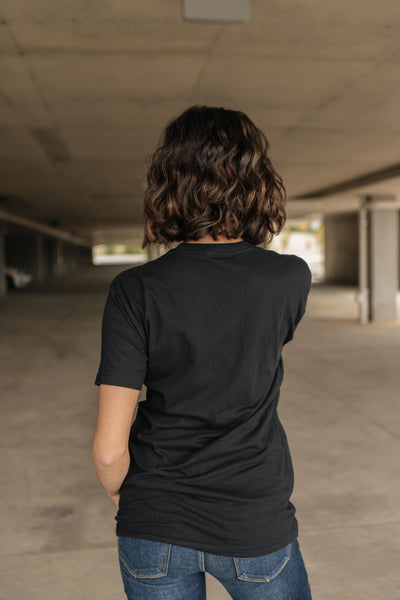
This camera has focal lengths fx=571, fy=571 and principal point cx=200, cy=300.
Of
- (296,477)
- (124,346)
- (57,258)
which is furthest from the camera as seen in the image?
(57,258)

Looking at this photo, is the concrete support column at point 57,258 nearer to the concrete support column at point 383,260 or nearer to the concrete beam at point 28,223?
the concrete beam at point 28,223

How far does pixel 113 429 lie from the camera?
124 cm

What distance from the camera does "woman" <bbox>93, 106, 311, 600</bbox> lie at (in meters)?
1.23

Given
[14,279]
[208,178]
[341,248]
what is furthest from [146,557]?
[341,248]

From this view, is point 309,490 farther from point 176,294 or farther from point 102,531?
point 176,294

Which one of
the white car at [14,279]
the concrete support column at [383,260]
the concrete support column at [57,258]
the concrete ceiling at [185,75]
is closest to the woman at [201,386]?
the concrete ceiling at [185,75]

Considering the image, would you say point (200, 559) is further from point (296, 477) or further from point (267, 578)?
point (296, 477)

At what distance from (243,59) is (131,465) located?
15.7ft

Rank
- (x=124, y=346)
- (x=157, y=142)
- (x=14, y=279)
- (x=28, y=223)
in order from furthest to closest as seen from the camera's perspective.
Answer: (x=14, y=279) → (x=28, y=223) → (x=157, y=142) → (x=124, y=346)

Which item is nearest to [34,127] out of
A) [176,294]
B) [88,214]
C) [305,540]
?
[305,540]

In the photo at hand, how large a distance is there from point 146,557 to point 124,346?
46cm

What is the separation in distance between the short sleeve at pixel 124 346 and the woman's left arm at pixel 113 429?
0.02 metres

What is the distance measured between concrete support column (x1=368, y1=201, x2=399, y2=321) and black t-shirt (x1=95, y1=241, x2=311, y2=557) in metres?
13.8

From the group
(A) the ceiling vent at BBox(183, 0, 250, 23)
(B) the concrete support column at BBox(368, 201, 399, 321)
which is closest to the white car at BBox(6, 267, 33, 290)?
(B) the concrete support column at BBox(368, 201, 399, 321)
